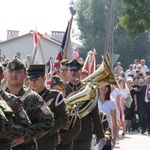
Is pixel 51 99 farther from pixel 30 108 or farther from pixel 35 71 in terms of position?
pixel 30 108

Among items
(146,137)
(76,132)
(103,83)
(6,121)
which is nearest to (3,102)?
(6,121)

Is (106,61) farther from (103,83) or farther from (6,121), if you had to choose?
(6,121)

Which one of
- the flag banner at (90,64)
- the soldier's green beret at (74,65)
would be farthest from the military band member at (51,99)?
the flag banner at (90,64)

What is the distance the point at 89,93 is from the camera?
9.17 m

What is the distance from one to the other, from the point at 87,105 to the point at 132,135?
11163 millimetres

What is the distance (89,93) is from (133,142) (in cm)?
869

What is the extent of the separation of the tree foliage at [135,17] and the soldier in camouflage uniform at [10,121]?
77.6ft

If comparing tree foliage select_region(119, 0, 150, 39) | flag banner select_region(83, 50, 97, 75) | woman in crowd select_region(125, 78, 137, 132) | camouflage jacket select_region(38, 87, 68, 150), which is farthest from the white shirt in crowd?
tree foliage select_region(119, 0, 150, 39)

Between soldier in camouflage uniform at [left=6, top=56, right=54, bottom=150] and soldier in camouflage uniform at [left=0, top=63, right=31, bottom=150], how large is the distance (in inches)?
8.8

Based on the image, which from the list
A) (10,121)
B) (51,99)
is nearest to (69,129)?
(51,99)

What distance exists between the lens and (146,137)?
769 inches

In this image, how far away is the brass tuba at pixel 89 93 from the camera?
8.91 metres

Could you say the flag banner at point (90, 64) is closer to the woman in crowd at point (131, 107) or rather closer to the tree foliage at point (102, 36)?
the woman in crowd at point (131, 107)

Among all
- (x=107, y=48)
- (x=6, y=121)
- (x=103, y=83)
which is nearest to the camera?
(x=6, y=121)
